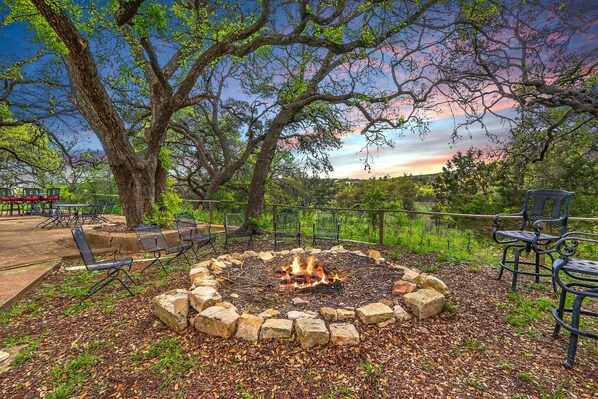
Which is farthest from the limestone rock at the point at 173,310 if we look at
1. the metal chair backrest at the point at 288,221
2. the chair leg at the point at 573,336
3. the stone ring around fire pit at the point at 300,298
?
the metal chair backrest at the point at 288,221

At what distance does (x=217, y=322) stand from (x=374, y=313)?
151 cm

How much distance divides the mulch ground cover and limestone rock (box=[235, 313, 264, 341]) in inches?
2.6

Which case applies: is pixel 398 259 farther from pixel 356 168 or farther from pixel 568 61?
pixel 568 61

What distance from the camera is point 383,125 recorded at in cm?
782

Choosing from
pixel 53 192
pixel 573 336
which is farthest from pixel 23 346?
pixel 53 192

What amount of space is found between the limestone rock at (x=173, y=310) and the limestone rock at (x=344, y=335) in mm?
1458

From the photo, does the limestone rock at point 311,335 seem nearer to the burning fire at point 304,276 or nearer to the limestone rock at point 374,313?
A: the limestone rock at point 374,313

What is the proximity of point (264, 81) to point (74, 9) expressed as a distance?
5.18 m

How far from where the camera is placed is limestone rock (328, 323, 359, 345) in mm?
2445

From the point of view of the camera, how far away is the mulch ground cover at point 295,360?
1979 millimetres

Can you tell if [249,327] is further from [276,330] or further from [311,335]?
[311,335]

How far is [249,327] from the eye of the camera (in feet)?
8.48

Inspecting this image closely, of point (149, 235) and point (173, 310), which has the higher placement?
point (149, 235)

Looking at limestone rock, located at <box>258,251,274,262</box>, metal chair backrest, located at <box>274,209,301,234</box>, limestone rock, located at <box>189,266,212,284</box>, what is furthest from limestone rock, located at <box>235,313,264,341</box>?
metal chair backrest, located at <box>274,209,301,234</box>
